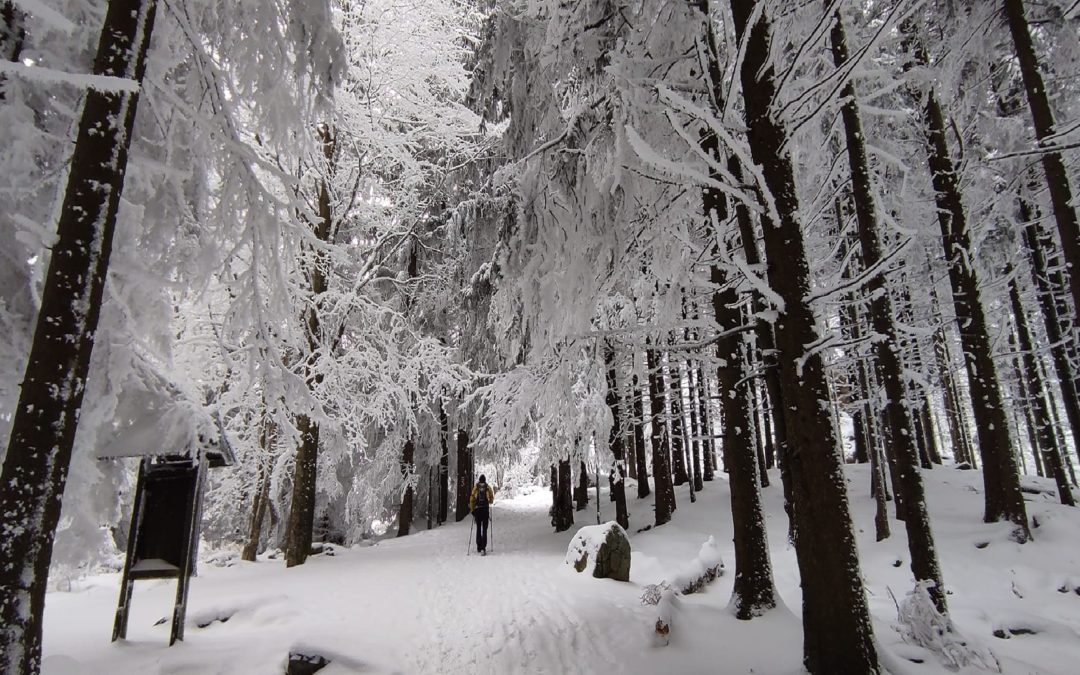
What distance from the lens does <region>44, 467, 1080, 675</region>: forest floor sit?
488 centimetres

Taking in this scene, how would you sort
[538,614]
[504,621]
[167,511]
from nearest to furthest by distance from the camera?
[167,511] < [504,621] < [538,614]

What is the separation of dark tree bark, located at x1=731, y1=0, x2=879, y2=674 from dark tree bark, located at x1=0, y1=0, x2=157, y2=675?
4.48 meters

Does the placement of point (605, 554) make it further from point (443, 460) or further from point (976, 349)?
point (443, 460)

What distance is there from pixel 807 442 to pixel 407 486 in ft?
47.2

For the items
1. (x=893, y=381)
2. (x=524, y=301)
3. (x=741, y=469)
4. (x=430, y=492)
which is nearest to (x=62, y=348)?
(x=524, y=301)

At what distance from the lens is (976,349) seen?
950cm

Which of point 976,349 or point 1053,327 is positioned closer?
point 976,349

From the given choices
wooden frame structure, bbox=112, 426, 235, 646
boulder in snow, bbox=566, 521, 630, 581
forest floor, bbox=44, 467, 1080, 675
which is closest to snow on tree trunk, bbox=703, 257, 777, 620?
forest floor, bbox=44, 467, 1080, 675

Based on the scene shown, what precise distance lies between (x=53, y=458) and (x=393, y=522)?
18.4m

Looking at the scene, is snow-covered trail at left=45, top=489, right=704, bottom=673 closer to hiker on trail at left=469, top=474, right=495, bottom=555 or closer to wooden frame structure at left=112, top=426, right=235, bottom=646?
wooden frame structure at left=112, top=426, right=235, bottom=646

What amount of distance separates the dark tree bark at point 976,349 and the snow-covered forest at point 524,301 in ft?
0.23

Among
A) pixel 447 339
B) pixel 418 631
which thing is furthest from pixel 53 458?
pixel 447 339

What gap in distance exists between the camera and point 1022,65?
7570mm

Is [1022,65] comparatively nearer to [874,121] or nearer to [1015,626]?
[874,121]
